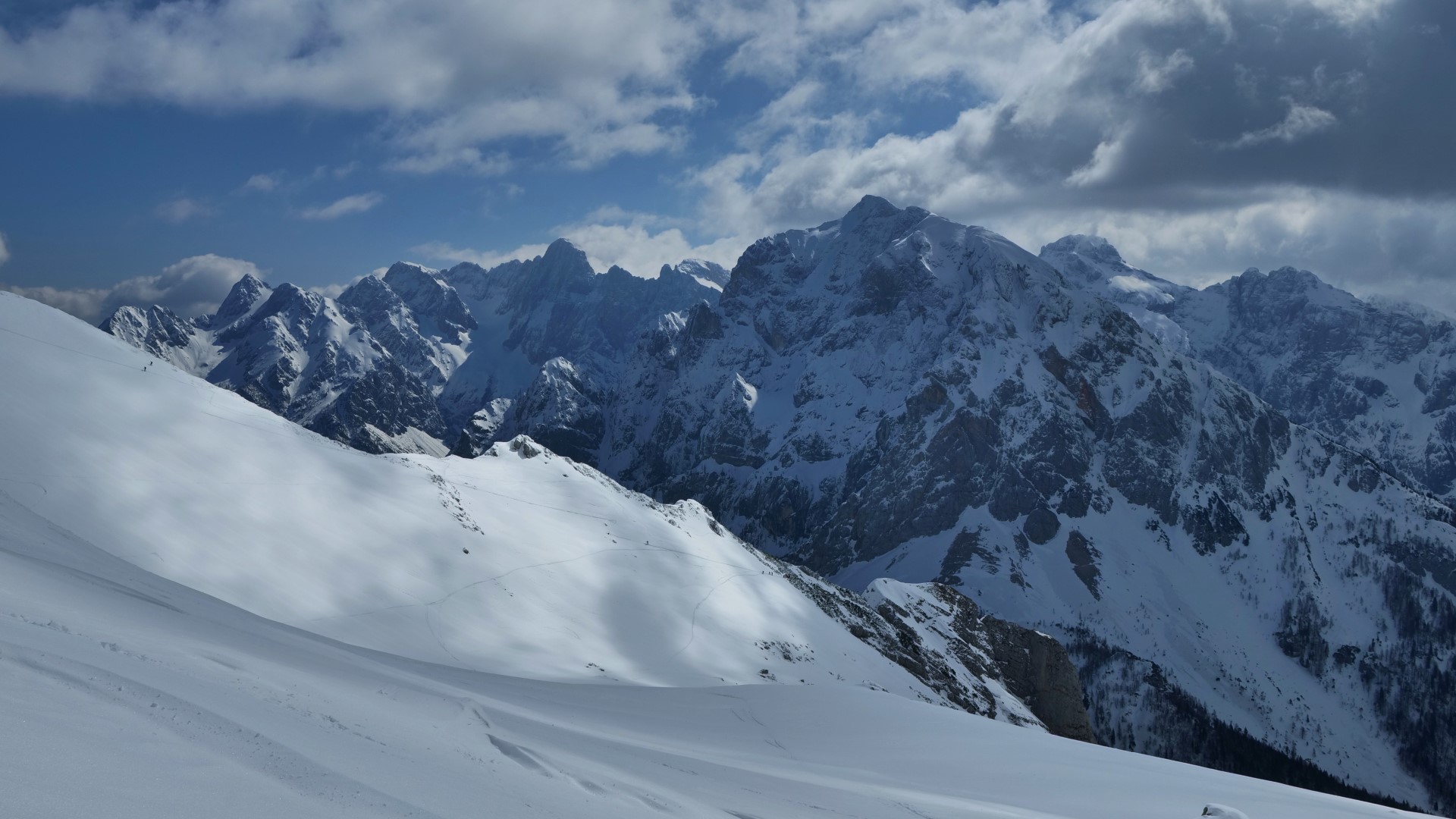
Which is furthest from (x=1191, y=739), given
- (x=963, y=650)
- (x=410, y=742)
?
(x=410, y=742)

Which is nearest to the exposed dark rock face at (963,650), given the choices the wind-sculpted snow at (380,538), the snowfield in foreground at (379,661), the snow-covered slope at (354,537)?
the wind-sculpted snow at (380,538)

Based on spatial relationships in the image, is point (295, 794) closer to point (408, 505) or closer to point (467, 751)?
point (467, 751)

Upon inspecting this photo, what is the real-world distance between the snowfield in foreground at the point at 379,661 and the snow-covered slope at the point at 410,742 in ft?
0.26

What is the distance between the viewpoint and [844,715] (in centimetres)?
3406

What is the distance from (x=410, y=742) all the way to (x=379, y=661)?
12428mm

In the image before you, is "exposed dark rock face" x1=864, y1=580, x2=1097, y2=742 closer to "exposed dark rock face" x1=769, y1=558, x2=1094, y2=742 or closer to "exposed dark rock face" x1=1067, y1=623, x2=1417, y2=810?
"exposed dark rock face" x1=769, y1=558, x2=1094, y2=742

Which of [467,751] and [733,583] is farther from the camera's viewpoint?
[733,583]

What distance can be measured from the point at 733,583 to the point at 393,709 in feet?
197

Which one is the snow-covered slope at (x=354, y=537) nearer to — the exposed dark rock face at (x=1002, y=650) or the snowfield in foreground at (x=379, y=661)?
the snowfield in foreground at (x=379, y=661)

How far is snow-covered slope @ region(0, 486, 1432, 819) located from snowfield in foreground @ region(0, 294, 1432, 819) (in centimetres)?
8

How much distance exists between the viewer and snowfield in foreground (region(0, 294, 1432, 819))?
10234 mm

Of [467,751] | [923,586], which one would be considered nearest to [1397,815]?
[467,751]

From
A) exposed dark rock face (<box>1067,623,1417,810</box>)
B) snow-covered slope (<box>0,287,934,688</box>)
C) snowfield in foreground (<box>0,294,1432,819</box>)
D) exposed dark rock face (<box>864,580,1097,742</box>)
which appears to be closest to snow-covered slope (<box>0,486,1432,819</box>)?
snowfield in foreground (<box>0,294,1432,819</box>)

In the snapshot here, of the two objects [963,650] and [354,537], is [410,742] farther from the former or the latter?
[963,650]
